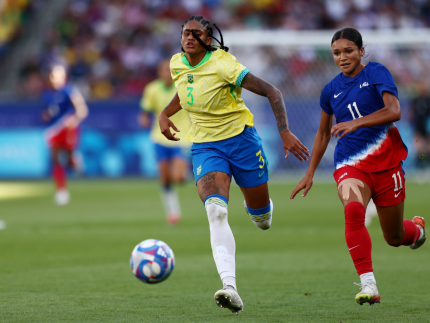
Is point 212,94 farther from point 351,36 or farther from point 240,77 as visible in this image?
point 351,36

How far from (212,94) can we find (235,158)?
1.91ft

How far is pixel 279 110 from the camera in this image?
5.48 m

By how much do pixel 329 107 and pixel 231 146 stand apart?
0.89 m

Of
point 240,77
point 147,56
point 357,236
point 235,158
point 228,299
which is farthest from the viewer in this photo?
point 147,56

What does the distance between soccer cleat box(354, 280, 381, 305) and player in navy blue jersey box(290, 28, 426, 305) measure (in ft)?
Result: 0.55

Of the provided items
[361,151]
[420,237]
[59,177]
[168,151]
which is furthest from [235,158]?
[59,177]

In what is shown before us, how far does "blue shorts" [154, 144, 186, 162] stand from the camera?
37.9ft

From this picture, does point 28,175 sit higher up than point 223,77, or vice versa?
point 28,175

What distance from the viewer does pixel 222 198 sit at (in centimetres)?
547

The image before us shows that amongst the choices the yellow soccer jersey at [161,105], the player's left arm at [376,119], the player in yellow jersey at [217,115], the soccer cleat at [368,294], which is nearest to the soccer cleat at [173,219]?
the yellow soccer jersey at [161,105]

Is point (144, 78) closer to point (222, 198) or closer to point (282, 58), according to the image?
point (282, 58)

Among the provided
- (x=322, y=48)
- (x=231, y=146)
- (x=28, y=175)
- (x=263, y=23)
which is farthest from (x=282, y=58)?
(x=231, y=146)

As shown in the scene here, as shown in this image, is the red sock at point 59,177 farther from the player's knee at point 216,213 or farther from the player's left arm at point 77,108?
the player's knee at point 216,213

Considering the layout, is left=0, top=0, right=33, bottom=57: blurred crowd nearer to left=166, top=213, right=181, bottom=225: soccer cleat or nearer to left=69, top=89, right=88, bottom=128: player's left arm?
left=69, top=89, right=88, bottom=128: player's left arm
